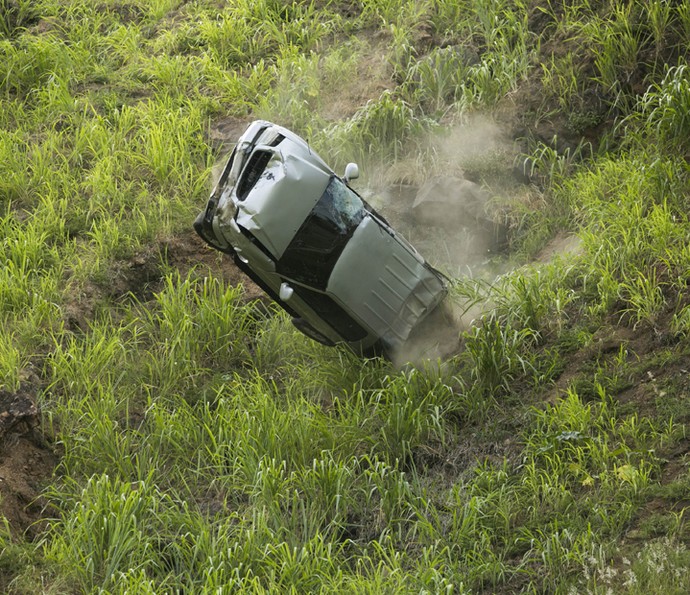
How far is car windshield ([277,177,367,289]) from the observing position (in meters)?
7.13

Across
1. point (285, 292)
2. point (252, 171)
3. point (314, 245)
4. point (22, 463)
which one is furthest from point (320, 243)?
point (22, 463)

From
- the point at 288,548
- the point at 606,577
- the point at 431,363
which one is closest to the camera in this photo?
the point at 606,577

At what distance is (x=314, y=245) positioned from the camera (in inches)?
282

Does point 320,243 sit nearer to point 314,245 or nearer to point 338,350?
point 314,245

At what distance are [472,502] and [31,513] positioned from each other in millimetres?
2718

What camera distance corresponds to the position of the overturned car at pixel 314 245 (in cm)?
704

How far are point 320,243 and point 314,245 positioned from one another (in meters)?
0.04

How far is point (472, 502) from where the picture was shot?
243 inches

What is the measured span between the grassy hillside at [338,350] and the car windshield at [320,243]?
846 millimetres

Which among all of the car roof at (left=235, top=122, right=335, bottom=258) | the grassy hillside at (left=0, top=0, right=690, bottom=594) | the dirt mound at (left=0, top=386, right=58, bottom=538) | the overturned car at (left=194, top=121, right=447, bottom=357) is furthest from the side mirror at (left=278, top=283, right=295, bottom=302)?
the dirt mound at (left=0, top=386, right=58, bottom=538)

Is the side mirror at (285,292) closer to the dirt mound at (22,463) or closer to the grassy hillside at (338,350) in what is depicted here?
the grassy hillside at (338,350)

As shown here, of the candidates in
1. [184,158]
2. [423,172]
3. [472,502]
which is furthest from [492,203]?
[472,502]

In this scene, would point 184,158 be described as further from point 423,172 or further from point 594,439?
point 594,439

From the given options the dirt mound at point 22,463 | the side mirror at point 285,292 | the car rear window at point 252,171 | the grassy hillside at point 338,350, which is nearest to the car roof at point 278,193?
the car rear window at point 252,171
